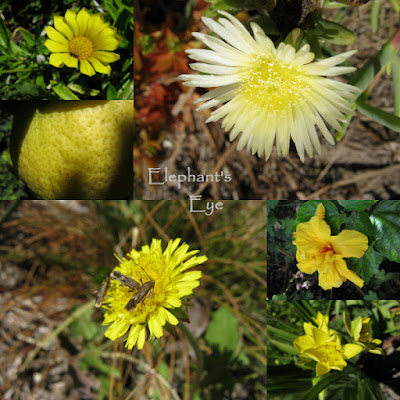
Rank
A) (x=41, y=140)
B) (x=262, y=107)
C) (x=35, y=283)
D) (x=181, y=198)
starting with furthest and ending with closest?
(x=35, y=283), (x=181, y=198), (x=41, y=140), (x=262, y=107)

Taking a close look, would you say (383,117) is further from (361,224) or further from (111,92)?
(111,92)

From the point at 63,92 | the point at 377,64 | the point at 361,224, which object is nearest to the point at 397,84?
the point at 377,64

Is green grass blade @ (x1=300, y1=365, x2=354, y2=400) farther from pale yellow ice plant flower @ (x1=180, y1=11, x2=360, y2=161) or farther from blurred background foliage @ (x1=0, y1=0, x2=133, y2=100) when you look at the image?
blurred background foliage @ (x1=0, y1=0, x2=133, y2=100)

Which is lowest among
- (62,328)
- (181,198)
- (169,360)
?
(169,360)

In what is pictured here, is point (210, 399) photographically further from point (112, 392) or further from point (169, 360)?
point (112, 392)

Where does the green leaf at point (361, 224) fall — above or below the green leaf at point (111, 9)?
below

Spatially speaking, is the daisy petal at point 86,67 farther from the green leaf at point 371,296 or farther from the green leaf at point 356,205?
the green leaf at point 371,296

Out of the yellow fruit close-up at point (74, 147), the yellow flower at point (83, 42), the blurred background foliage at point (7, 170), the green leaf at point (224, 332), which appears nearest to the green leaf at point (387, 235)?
the green leaf at point (224, 332)

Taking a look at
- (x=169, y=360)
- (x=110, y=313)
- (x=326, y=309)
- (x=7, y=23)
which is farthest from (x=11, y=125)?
(x=326, y=309)
